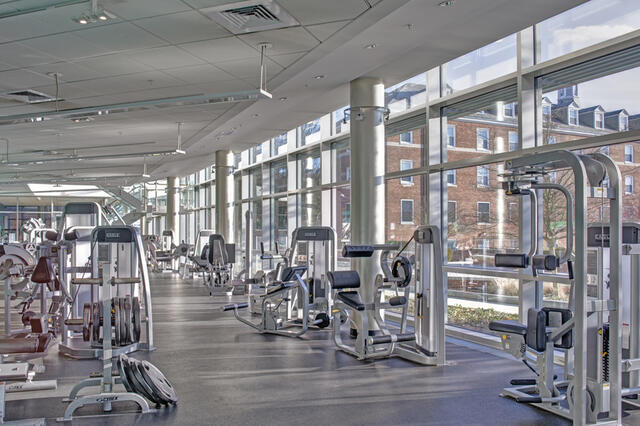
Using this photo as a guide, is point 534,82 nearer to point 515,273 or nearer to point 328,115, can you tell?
point 515,273

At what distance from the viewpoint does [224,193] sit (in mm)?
14297

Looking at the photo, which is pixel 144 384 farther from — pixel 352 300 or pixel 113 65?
pixel 113 65

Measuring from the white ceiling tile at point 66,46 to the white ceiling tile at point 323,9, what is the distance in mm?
2322

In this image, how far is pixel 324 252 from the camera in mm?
8133

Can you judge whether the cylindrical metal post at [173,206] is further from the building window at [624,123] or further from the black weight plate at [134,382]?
the building window at [624,123]

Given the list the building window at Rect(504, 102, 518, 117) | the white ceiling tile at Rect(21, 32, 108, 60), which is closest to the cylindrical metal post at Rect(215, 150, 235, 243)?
the white ceiling tile at Rect(21, 32, 108, 60)

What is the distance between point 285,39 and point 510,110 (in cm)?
268

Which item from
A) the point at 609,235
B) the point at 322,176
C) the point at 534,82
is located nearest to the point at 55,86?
the point at 322,176

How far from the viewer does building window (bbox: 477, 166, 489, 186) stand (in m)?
6.88

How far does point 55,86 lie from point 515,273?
6.55m

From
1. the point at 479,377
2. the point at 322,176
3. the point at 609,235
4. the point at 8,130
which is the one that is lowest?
the point at 479,377

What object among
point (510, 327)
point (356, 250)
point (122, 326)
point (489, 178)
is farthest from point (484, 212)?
point (122, 326)

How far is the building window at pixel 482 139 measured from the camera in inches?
264

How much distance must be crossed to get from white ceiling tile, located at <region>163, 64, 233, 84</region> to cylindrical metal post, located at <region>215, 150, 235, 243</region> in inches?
255
